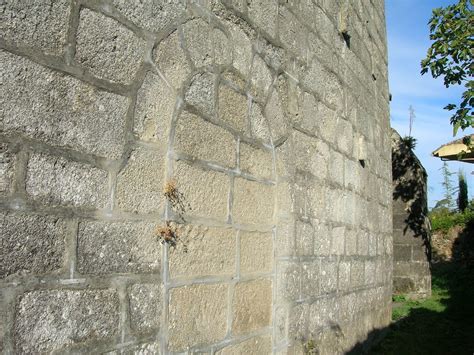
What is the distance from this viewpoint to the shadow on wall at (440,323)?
5309 millimetres

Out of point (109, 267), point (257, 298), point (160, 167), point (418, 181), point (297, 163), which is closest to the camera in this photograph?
point (109, 267)

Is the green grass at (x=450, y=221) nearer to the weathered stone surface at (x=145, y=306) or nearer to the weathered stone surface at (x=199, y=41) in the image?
the weathered stone surface at (x=199, y=41)

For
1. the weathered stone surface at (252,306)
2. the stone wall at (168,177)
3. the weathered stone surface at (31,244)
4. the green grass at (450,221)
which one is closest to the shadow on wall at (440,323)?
the green grass at (450,221)

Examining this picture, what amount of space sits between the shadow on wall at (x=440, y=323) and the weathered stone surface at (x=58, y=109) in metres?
3.35

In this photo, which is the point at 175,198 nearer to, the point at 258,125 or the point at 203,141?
the point at 203,141

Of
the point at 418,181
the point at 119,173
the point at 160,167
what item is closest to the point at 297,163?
the point at 160,167

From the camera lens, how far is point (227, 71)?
2.56 metres

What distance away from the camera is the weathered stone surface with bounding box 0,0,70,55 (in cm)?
145

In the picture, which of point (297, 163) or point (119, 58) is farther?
point (297, 163)

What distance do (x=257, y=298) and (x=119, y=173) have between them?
1272mm

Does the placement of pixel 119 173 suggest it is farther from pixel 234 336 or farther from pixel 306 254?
pixel 306 254

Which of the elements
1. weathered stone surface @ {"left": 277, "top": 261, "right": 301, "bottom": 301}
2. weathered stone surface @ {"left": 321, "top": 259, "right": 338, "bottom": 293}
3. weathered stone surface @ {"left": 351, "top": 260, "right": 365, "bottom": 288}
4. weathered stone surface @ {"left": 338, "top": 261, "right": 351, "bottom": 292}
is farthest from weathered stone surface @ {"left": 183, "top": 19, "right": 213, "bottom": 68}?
weathered stone surface @ {"left": 351, "top": 260, "right": 365, "bottom": 288}

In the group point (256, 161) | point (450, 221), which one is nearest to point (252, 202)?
point (256, 161)

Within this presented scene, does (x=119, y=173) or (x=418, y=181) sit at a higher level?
(x=418, y=181)
